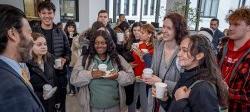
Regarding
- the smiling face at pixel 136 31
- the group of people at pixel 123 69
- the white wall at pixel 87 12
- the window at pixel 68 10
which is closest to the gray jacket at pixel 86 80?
the group of people at pixel 123 69

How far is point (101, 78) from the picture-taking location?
204 centimetres

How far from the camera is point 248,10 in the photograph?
1.88 metres

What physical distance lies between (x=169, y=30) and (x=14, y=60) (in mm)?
1255

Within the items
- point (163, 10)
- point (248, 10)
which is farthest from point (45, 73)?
point (163, 10)

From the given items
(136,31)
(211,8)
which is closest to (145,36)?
(136,31)

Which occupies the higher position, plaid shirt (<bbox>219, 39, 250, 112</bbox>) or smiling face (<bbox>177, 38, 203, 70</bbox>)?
smiling face (<bbox>177, 38, 203, 70</bbox>)

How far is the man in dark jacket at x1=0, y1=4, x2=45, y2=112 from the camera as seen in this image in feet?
2.86

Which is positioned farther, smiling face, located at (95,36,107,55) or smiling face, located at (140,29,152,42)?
smiling face, located at (140,29,152,42)

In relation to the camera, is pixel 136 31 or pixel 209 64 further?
pixel 136 31

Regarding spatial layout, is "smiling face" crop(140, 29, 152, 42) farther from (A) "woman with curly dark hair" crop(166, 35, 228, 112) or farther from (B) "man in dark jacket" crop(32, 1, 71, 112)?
(A) "woman with curly dark hair" crop(166, 35, 228, 112)

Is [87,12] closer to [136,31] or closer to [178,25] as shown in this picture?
[136,31]

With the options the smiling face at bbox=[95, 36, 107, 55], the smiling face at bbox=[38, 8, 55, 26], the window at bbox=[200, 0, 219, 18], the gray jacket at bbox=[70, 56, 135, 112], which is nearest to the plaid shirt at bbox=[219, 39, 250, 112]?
the gray jacket at bbox=[70, 56, 135, 112]

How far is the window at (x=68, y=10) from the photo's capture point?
25.5 ft

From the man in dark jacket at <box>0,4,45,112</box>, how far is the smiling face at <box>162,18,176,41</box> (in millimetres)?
1166
